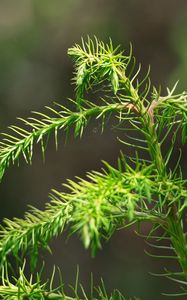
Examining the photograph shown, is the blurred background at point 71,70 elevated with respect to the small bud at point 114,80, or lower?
elevated

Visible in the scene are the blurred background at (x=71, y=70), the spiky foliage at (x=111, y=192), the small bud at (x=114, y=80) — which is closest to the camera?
the spiky foliage at (x=111, y=192)

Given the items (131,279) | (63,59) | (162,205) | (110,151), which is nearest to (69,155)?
(110,151)

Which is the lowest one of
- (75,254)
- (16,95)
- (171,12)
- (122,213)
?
(122,213)

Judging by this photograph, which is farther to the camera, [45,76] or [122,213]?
[45,76]

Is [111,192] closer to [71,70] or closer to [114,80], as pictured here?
[114,80]

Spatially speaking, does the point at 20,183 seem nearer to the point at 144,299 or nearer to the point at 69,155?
the point at 69,155

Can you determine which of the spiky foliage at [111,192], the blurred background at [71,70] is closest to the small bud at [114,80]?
the spiky foliage at [111,192]

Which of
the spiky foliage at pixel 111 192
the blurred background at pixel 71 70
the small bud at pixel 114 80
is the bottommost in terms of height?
the spiky foliage at pixel 111 192

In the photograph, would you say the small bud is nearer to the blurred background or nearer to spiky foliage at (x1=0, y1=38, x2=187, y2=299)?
spiky foliage at (x1=0, y1=38, x2=187, y2=299)

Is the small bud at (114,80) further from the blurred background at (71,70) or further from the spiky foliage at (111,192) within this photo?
the blurred background at (71,70)
